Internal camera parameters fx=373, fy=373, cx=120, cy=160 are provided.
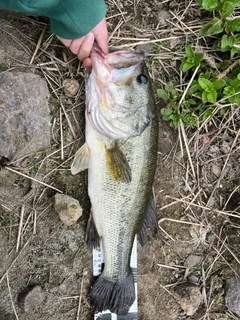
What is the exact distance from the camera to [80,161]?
283cm

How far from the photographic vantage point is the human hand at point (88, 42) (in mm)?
2654

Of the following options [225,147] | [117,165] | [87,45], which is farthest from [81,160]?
[225,147]

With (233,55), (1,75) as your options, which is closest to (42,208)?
(1,75)

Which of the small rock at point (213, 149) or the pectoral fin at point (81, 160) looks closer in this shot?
the pectoral fin at point (81, 160)

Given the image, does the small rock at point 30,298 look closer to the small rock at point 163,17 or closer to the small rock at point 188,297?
the small rock at point 188,297

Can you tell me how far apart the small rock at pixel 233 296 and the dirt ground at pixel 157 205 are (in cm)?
5

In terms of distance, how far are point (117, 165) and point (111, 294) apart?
3.38ft

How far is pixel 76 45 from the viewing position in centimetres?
269

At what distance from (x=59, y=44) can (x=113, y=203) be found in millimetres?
1291

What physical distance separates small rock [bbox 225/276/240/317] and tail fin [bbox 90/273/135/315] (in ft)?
3.03

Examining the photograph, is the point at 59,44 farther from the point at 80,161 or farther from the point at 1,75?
the point at 80,161

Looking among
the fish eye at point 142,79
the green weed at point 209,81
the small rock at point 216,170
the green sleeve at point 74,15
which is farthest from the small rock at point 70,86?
the small rock at point 216,170

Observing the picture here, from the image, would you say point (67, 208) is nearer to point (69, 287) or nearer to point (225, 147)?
point (69, 287)

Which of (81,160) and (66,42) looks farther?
(81,160)
